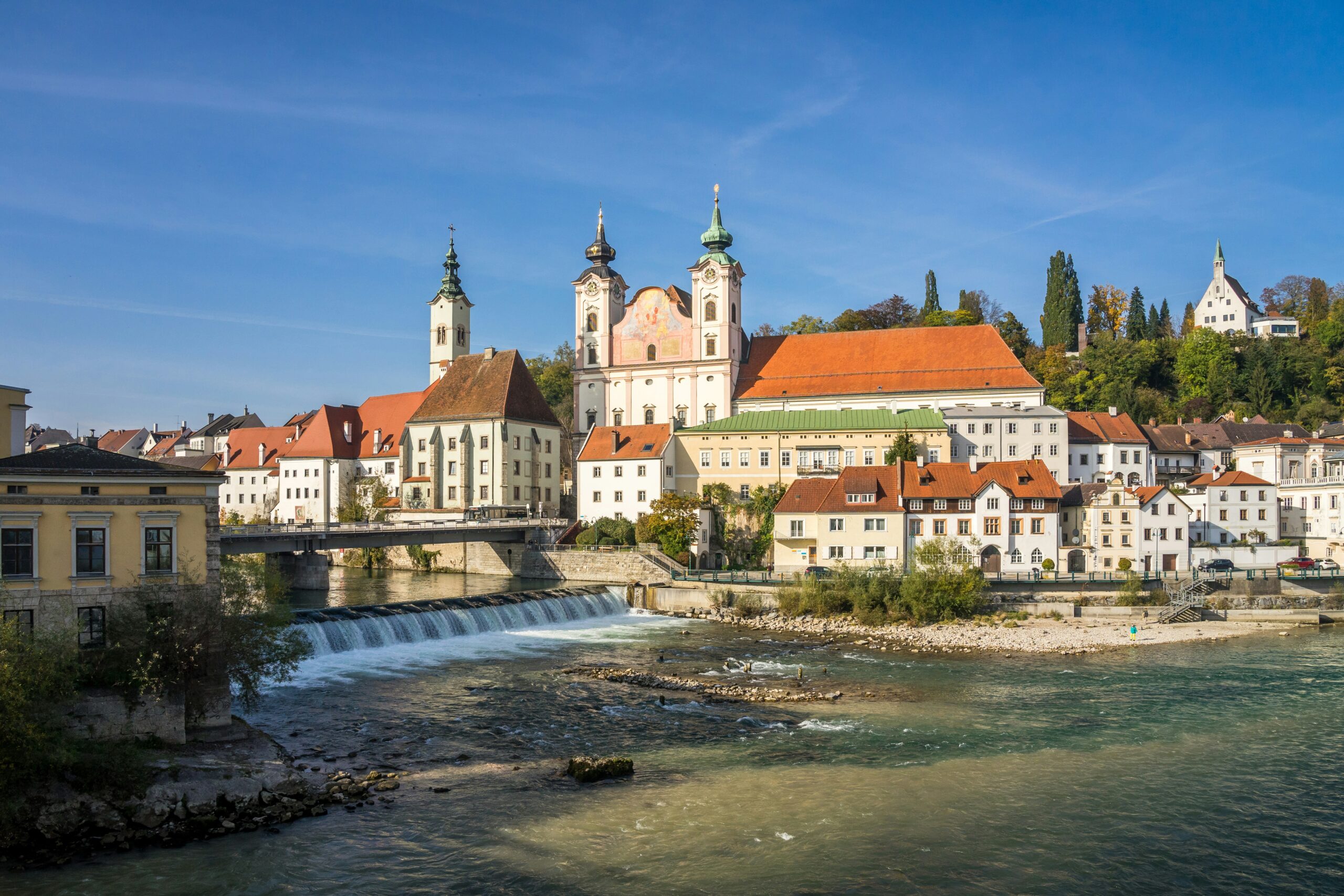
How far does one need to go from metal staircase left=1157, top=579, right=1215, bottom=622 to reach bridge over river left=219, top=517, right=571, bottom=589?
35751 mm

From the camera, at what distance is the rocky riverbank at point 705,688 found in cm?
2966

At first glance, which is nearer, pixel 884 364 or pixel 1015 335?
pixel 884 364

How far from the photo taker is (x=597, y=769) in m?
22.1

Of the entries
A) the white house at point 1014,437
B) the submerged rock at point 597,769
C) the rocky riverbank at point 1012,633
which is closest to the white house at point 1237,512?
the white house at point 1014,437

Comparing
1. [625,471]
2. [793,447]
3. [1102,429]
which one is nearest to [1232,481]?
[1102,429]

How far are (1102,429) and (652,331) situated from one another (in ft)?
111

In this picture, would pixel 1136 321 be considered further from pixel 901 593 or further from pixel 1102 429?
pixel 901 593

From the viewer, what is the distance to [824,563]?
51562 millimetres

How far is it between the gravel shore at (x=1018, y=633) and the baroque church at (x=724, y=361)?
1056 inches

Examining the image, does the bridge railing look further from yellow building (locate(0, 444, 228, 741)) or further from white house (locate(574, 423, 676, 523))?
yellow building (locate(0, 444, 228, 741))

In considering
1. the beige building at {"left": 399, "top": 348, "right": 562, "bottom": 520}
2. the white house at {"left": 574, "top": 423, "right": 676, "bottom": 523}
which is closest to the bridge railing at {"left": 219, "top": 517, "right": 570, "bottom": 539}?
the white house at {"left": 574, "top": 423, "right": 676, "bottom": 523}

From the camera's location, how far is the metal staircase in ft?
143

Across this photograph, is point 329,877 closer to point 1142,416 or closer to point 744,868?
point 744,868

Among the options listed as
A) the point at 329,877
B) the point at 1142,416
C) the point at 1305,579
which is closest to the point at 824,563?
the point at 1305,579
